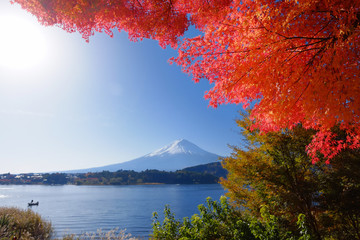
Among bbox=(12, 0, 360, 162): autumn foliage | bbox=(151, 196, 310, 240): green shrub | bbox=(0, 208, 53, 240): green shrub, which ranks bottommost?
bbox=(0, 208, 53, 240): green shrub

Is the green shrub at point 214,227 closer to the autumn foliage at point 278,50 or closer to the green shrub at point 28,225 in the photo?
the autumn foliage at point 278,50

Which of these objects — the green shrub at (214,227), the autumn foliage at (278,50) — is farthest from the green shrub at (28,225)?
the autumn foliage at (278,50)

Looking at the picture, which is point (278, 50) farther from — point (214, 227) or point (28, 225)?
point (28, 225)

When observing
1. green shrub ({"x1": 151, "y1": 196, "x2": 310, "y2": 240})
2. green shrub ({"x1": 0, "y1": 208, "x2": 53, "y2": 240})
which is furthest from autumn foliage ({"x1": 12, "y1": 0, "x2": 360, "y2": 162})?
green shrub ({"x1": 0, "y1": 208, "x2": 53, "y2": 240})

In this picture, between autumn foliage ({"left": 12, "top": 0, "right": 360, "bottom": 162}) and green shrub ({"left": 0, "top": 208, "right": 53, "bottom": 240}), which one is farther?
green shrub ({"left": 0, "top": 208, "right": 53, "bottom": 240})

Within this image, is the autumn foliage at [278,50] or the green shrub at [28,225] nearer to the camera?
the autumn foliage at [278,50]

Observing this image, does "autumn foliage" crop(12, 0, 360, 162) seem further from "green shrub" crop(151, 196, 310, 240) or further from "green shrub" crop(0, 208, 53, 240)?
"green shrub" crop(0, 208, 53, 240)

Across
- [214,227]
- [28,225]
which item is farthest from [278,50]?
[28,225]

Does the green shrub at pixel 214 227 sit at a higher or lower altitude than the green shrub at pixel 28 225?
higher

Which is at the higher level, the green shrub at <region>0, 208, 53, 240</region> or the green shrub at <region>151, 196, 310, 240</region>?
the green shrub at <region>151, 196, 310, 240</region>

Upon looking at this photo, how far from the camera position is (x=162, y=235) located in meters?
5.90

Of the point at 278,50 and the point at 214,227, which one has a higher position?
the point at 278,50

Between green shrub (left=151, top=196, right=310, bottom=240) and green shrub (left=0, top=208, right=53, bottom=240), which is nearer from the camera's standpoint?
green shrub (left=151, top=196, right=310, bottom=240)

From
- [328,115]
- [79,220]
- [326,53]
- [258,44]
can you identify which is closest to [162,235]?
[328,115]
